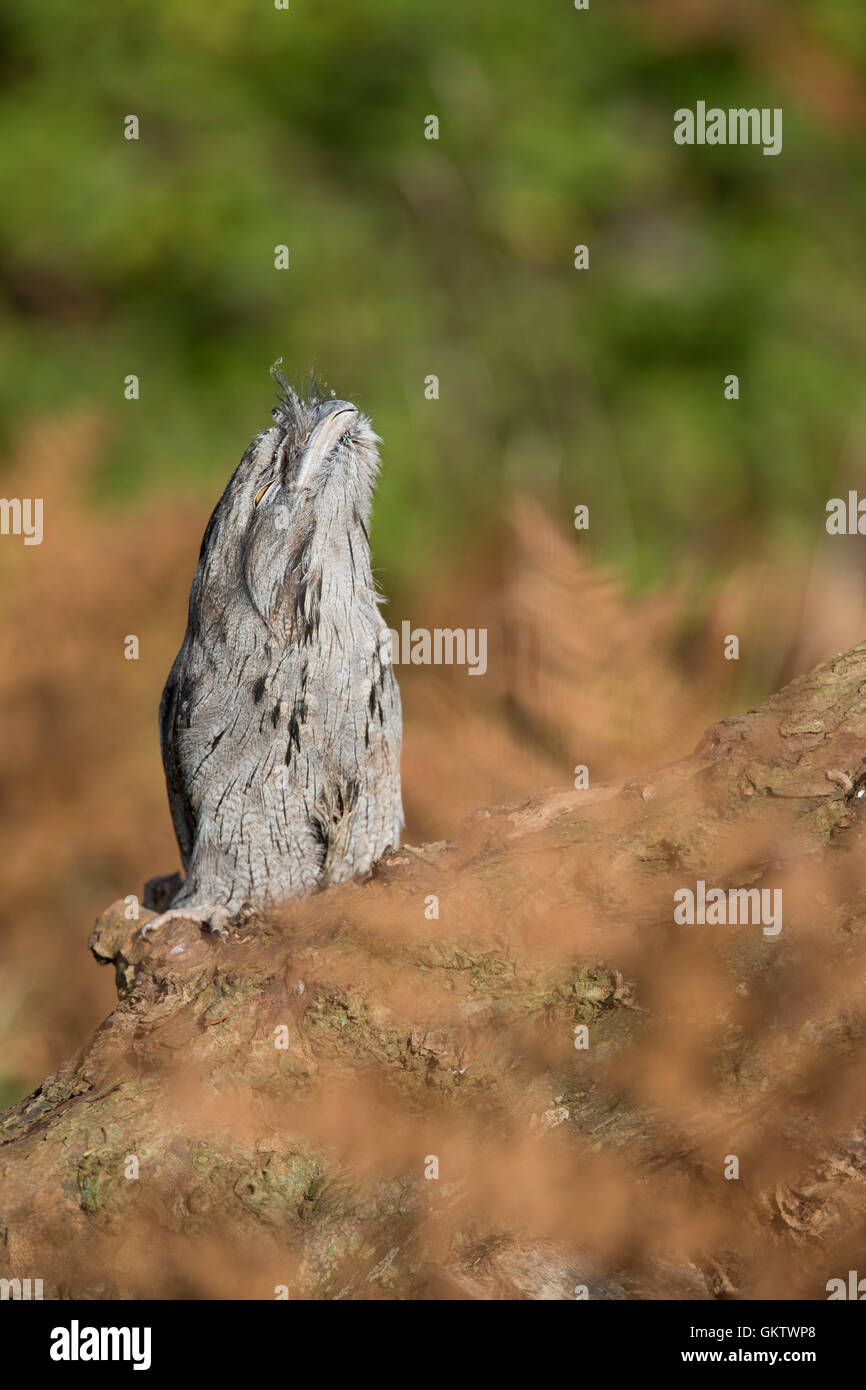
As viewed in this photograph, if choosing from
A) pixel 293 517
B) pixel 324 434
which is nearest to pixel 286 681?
pixel 293 517

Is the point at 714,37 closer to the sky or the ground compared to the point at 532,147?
closer to the sky

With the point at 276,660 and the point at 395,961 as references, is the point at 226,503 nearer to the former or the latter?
the point at 276,660

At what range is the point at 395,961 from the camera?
249cm

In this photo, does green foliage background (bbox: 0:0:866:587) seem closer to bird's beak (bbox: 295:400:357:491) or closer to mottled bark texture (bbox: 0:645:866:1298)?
bird's beak (bbox: 295:400:357:491)

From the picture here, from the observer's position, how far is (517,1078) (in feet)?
7.80

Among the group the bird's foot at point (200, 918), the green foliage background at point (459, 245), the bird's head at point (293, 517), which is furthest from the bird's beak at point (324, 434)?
the green foliage background at point (459, 245)

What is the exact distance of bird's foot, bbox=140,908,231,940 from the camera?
106 inches

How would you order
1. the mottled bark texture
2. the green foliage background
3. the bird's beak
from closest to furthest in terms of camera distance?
the mottled bark texture → the bird's beak → the green foliage background

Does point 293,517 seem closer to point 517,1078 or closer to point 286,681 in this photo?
point 286,681

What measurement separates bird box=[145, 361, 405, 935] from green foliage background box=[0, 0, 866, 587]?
3.50 meters

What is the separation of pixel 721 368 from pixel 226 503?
512 cm

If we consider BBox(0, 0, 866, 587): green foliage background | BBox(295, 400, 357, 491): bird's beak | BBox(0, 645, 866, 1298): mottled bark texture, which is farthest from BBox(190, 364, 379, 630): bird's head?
BBox(0, 0, 866, 587): green foliage background

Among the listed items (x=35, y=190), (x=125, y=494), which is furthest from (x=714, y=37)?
(x=125, y=494)

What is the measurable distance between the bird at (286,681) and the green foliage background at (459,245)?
3.50 meters
